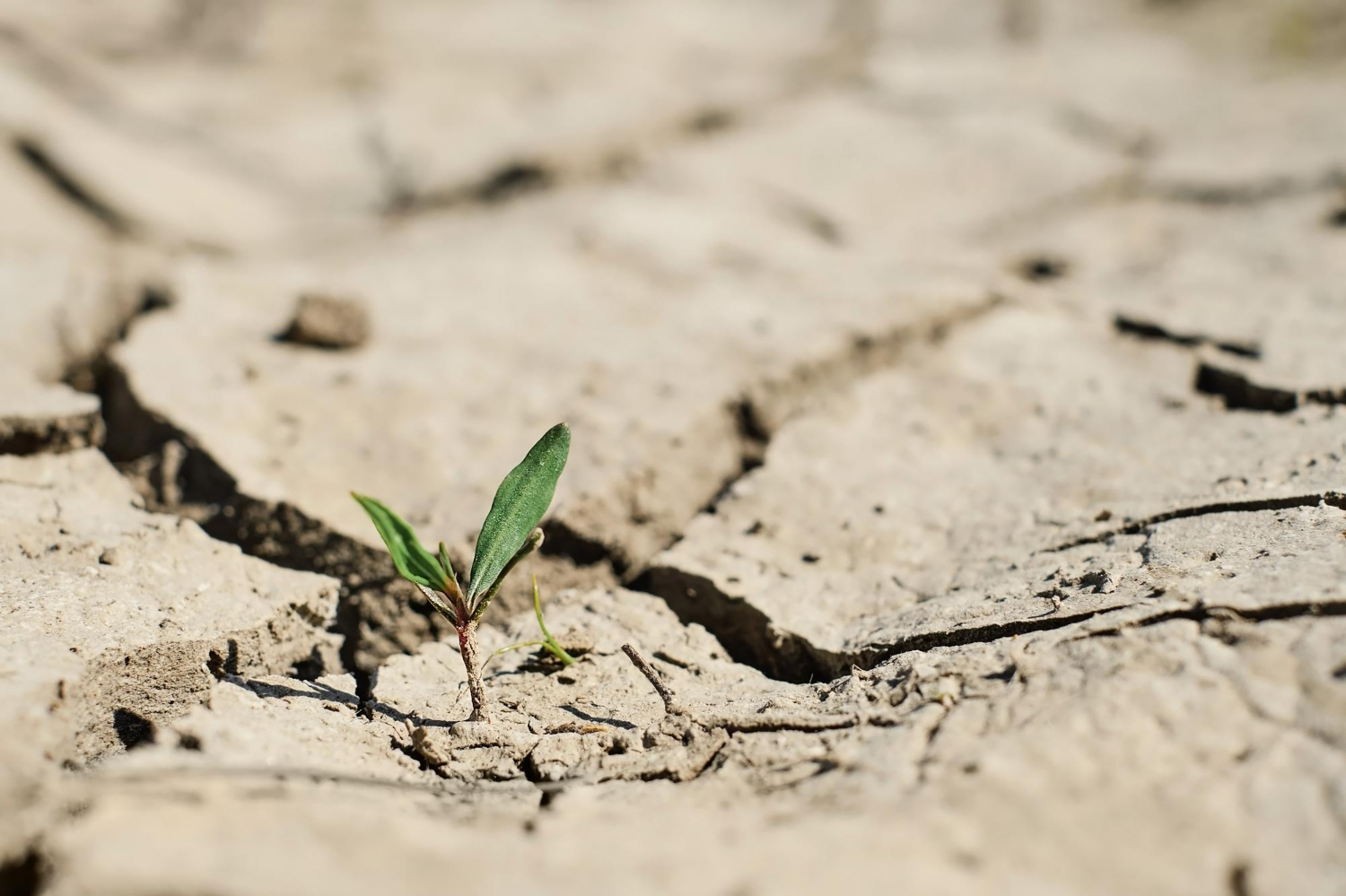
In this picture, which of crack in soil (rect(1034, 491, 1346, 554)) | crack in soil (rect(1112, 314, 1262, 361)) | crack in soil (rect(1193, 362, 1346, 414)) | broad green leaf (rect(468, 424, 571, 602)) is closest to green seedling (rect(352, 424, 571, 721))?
broad green leaf (rect(468, 424, 571, 602))

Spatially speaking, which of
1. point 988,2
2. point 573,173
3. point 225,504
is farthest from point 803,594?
point 988,2

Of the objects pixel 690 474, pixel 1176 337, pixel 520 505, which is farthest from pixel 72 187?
pixel 1176 337

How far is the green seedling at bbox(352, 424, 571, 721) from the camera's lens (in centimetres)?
99

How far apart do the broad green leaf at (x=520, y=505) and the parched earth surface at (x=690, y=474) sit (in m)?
0.18

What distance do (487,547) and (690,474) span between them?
565 millimetres

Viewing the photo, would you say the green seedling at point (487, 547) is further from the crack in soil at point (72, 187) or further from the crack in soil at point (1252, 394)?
the crack in soil at point (72, 187)

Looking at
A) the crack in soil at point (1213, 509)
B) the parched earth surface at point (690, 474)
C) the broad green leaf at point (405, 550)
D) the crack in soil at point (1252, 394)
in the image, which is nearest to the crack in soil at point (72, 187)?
the parched earth surface at point (690, 474)

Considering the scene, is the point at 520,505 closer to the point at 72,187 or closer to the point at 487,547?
the point at 487,547

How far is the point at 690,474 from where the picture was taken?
5.03ft

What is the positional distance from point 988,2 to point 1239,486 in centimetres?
366

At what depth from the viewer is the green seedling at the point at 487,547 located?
0.99m

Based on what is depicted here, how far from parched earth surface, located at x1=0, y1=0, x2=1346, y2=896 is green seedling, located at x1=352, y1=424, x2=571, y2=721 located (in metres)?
0.11

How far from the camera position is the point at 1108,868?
2.17 ft

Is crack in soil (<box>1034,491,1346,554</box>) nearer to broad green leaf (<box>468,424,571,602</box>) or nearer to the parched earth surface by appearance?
the parched earth surface
